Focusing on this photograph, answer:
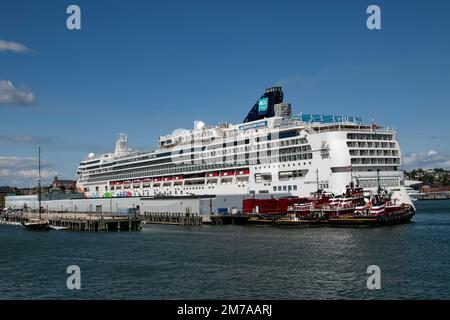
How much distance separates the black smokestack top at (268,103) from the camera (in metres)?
90.4

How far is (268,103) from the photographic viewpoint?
298 ft

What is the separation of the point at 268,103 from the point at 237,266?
57.6 meters

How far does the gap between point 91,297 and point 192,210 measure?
57.8m

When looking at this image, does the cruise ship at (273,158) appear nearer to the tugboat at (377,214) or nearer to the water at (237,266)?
the tugboat at (377,214)

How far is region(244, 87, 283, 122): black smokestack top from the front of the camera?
90.4 meters

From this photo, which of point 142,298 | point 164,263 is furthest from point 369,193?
point 142,298

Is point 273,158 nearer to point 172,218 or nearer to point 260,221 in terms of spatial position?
point 260,221

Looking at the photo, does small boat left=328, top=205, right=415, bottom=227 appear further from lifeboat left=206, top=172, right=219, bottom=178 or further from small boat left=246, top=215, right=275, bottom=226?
lifeboat left=206, top=172, right=219, bottom=178

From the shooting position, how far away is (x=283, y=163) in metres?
75.2

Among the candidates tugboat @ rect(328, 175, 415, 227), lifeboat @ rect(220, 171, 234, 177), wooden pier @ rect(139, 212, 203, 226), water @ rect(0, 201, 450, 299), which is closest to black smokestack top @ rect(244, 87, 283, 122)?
lifeboat @ rect(220, 171, 234, 177)

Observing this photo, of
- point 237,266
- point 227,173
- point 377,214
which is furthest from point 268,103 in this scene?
point 237,266

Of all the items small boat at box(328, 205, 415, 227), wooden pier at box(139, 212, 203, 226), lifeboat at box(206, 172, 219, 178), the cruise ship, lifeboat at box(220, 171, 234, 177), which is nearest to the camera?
small boat at box(328, 205, 415, 227)

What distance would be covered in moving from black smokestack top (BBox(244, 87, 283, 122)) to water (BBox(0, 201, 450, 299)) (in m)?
36.8

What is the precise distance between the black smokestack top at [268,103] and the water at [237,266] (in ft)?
121
